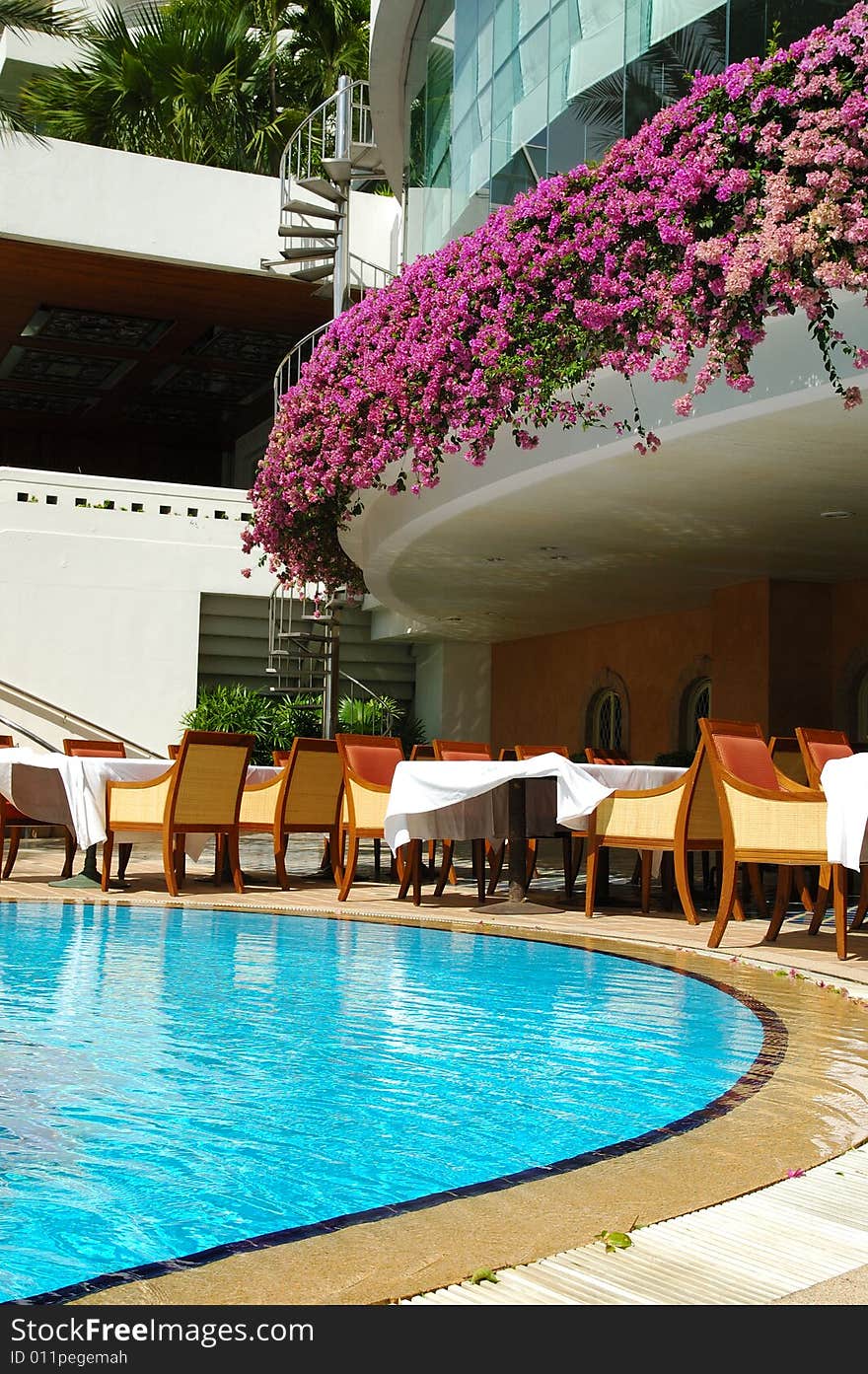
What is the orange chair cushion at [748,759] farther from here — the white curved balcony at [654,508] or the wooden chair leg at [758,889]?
the white curved balcony at [654,508]

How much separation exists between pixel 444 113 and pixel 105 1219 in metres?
10.9

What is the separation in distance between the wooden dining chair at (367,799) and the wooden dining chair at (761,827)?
210 centimetres

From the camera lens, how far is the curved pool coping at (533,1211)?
6.27 ft

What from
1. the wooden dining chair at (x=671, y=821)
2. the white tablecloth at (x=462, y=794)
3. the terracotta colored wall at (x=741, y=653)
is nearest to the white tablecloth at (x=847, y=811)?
the wooden dining chair at (x=671, y=821)

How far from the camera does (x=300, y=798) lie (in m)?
8.98

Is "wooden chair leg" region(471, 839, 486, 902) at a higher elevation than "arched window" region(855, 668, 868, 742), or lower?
lower

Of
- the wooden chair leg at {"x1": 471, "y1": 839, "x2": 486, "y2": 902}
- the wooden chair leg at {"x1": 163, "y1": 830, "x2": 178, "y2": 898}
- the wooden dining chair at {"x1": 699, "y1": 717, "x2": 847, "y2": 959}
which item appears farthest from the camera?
the wooden chair leg at {"x1": 471, "y1": 839, "x2": 486, "y2": 902}

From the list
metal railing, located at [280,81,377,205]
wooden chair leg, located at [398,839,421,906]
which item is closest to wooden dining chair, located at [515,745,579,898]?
wooden chair leg, located at [398,839,421,906]

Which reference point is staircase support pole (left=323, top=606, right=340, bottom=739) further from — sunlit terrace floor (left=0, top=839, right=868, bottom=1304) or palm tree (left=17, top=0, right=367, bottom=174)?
sunlit terrace floor (left=0, top=839, right=868, bottom=1304)

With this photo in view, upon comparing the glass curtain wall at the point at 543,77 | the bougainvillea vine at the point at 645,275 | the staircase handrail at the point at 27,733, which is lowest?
the staircase handrail at the point at 27,733

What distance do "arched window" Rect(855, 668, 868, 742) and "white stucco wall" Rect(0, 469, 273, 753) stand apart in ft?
26.6

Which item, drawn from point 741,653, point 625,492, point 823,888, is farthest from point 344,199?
point 823,888

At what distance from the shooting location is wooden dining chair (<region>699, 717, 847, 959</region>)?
20.1 ft

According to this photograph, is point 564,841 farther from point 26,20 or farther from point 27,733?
point 26,20
